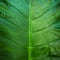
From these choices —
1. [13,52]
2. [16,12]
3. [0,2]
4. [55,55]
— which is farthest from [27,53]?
[0,2]

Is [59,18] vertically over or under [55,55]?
over

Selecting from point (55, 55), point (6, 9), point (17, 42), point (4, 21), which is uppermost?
point (6, 9)

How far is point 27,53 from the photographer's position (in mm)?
1663

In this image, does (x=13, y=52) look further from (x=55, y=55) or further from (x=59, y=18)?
(x=59, y=18)

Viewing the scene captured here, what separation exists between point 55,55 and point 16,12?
483mm

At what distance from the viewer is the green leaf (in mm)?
1657

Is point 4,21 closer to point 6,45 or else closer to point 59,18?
point 6,45

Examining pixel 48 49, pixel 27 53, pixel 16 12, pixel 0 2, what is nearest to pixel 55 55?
pixel 48 49

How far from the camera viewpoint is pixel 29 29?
1.71 metres

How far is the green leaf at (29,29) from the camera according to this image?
166 centimetres

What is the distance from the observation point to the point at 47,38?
171 cm

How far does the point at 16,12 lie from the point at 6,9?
9 cm

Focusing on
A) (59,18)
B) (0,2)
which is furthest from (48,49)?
(0,2)

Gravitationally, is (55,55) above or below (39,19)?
below
